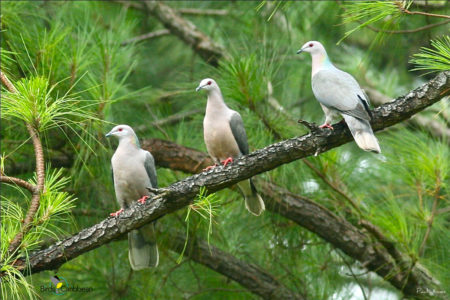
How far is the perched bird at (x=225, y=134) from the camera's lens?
3525 millimetres

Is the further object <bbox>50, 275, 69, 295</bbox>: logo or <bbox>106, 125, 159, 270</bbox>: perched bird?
<bbox>106, 125, 159, 270</bbox>: perched bird

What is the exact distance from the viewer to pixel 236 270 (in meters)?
3.81

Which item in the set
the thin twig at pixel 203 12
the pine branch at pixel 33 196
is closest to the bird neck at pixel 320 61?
the pine branch at pixel 33 196

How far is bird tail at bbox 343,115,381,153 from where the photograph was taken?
8.84 feet

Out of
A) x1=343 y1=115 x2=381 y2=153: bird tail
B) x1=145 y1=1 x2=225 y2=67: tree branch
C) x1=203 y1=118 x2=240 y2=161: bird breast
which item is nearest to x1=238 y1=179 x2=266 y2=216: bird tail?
x1=203 y1=118 x2=240 y2=161: bird breast

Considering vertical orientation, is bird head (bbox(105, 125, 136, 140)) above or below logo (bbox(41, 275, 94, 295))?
above

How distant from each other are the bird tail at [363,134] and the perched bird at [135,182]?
124 centimetres

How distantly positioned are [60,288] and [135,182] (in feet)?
2.35

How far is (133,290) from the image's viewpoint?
390 cm

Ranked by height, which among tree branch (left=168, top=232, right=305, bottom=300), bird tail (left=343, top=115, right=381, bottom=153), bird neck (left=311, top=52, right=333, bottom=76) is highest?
bird neck (left=311, top=52, right=333, bottom=76)

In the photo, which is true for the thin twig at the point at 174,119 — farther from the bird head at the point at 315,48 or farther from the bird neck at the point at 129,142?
the bird head at the point at 315,48

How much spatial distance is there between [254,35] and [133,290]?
221 centimetres

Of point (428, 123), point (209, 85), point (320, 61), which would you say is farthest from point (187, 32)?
point (428, 123)

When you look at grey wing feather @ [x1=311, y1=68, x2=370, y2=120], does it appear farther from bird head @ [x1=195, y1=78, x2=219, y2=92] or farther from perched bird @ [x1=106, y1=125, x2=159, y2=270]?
perched bird @ [x1=106, y1=125, x2=159, y2=270]
